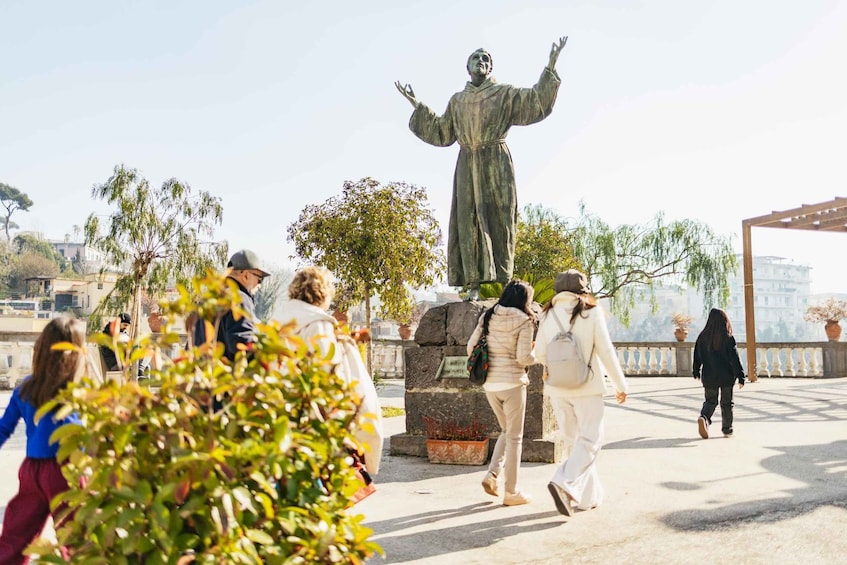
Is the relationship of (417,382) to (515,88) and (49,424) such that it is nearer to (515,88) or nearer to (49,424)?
(515,88)

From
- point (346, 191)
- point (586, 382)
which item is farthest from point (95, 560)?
point (346, 191)

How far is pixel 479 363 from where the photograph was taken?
5301 mm

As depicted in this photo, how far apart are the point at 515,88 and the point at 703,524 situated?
4476 mm

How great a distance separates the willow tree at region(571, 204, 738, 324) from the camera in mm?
26969

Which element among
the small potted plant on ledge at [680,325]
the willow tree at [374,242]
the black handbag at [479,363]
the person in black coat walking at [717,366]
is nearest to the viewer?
the black handbag at [479,363]

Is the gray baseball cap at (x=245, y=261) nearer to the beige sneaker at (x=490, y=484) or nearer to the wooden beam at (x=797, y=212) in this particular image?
the beige sneaker at (x=490, y=484)

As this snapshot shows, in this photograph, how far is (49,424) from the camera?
3.08m

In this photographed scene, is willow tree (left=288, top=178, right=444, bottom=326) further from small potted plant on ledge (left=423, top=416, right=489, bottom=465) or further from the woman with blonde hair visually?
the woman with blonde hair

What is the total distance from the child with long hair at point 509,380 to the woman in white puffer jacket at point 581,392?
16cm

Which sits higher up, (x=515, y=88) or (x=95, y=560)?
(x=515, y=88)

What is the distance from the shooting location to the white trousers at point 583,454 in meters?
4.81

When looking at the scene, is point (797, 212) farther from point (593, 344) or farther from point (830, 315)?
point (593, 344)

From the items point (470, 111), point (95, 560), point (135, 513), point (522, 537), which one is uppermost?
point (470, 111)

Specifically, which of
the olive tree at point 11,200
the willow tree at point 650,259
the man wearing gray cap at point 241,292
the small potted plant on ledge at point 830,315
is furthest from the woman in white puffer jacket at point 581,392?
the olive tree at point 11,200
